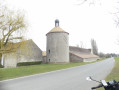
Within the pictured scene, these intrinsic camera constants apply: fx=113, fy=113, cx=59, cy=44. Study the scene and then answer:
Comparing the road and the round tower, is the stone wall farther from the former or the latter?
the road

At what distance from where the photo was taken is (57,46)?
33938mm

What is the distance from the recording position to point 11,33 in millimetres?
14664

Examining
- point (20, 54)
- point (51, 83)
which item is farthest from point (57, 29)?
point (51, 83)

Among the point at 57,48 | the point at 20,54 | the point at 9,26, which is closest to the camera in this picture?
the point at 9,26

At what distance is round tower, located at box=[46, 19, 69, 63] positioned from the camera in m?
33.7

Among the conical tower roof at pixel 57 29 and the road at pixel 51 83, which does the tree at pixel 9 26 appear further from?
the conical tower roof at pixel 57 29

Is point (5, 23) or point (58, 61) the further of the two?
point (58, 61)

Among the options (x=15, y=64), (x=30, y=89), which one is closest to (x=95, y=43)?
(x=15, y=64)

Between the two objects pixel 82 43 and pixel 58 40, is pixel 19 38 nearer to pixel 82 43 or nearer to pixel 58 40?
pixel 58 40

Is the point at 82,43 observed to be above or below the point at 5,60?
above

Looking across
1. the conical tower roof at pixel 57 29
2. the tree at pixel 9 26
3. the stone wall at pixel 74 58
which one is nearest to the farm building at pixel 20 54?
the tree at pixel 9 26

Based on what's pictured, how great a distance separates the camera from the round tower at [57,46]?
3369 centimetres

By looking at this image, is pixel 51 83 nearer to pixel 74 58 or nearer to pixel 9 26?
pixel 9 26

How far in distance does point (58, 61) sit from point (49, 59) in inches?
126
